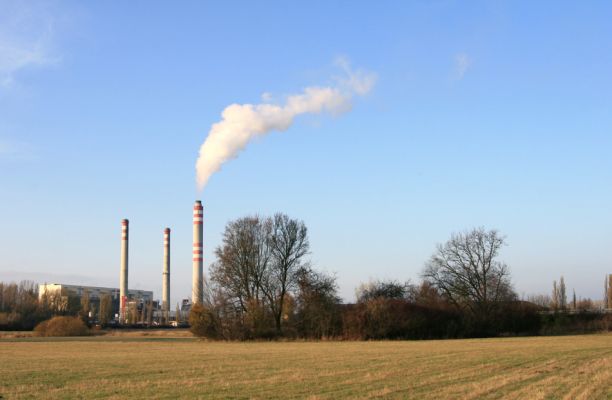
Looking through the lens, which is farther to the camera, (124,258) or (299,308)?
(124,258)

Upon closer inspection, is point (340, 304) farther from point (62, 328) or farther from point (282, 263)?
point (62, 328)

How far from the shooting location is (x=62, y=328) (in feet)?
276

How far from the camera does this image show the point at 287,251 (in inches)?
2817

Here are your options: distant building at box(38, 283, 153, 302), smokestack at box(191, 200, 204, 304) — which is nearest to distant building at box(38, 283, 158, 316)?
distant building at box(38, 283, 153, 302)

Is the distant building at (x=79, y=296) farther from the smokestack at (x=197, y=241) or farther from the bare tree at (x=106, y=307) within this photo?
the smokestack at (x=197, y=241)

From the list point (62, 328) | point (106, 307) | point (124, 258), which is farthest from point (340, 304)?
point (106, 307)

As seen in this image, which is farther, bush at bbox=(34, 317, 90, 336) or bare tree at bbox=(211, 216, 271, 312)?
bush at bbox=(34, 317, 90, 336)

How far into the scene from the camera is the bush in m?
83.9

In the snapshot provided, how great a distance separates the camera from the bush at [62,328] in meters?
83.9

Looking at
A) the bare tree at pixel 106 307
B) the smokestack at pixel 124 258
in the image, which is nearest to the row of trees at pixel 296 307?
the smokestack at pixel 124 258

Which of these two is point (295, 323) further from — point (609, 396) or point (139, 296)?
point (139, 296)

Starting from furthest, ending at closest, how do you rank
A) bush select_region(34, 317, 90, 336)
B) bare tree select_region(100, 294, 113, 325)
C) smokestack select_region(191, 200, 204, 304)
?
bare tree select_region(100, 294, 113, 325) → smokestack select_region(191, 200, 204, 304) → bush select_region(34, 317, 90, 336)

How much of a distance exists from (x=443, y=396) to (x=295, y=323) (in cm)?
5102

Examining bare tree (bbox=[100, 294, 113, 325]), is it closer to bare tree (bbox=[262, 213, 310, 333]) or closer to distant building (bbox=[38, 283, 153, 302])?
distant building (bbox=[38, 283, 153, 302])
